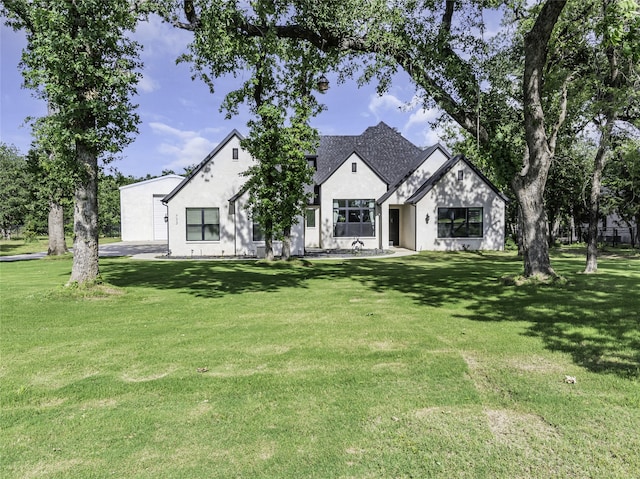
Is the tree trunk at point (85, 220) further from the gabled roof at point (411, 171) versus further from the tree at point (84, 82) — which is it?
the gabled roof at point (411, 171)

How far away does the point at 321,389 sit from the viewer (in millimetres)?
4230

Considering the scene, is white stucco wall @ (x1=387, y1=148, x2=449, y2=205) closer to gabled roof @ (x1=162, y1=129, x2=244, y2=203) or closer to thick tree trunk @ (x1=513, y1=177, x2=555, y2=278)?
gabled roof @ (x1=162, y1=129, x2=244, y2=203)

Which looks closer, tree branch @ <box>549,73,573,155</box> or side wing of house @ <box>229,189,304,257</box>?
tree branch @ <box>549,73,573,155</box>

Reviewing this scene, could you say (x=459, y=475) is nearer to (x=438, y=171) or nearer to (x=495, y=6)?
(x=495, y=6)

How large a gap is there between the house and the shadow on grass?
5.89 metres

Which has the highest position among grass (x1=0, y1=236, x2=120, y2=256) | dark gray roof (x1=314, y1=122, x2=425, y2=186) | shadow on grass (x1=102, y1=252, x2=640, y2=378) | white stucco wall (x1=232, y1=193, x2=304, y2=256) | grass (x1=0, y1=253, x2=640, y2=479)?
dark gray roof (x1=314, y1=122, x2=425, y2=186)

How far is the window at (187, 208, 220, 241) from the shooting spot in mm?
23516

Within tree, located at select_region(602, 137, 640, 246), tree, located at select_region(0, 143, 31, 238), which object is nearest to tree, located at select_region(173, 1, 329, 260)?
tree, located at select_region(602, 137, 640, 246)

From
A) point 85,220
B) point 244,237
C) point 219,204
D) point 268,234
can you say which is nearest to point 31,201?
point 219,204

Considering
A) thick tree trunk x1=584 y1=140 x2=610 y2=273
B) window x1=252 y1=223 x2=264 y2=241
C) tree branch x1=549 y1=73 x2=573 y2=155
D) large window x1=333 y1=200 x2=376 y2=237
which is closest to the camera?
tree branch x1=549 y1=73 x2=573 y2=155

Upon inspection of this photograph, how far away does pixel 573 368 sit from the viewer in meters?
4.77

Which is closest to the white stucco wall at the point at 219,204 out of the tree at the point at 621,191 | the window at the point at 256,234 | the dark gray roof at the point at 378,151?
the window at the point at 256,234

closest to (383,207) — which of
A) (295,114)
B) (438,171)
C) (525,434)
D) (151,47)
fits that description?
(438,171)

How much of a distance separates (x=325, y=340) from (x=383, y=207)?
21306mm
